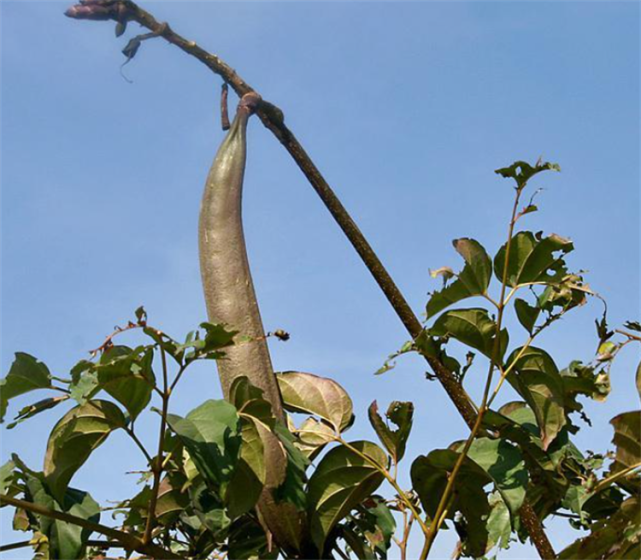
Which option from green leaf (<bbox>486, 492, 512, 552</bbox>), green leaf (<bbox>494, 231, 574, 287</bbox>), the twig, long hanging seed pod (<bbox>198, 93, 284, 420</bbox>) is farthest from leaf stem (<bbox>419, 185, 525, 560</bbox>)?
the twig

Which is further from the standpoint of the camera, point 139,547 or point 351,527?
point 351,527

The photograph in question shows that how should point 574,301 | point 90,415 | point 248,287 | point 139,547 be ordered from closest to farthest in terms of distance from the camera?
point 139,547 → point 90,415 → point 574,301 → point 248,287

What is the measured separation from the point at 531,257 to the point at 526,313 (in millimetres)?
116

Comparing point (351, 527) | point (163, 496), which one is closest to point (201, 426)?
point (163, 496)

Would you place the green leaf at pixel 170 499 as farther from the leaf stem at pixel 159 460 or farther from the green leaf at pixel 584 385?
the green leaf at pixel 584 385

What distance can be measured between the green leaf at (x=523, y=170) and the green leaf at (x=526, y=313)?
0.24 m

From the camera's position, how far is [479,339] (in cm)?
210

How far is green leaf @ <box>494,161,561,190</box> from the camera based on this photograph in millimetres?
2031

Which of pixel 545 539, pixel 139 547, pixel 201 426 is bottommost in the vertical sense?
pixel 545 539

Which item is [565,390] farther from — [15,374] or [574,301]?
[15,374]

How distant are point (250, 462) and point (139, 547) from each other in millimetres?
262

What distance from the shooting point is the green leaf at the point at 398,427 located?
6.97 feet

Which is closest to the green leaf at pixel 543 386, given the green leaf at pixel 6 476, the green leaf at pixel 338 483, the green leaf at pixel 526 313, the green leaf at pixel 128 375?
the green leaf at pixel 526 313

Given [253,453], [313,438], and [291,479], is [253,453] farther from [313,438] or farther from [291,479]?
[313,438]
